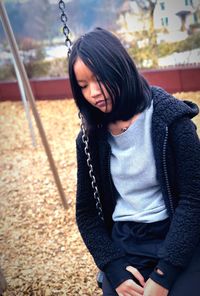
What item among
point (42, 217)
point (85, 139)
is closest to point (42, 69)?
point (42, 217)

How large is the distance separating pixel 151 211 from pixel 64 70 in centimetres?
281

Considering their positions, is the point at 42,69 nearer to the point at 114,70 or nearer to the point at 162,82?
the point at 162,82

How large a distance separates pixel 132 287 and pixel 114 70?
63 centimetres

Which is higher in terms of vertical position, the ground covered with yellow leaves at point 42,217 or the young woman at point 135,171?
the young woman at point 135,171

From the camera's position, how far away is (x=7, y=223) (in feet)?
8.22

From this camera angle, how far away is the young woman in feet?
3.26

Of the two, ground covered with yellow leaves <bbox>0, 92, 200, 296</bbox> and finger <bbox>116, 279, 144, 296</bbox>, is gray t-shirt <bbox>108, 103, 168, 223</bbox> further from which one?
ground covered with yellow leaves <bbox>0, 92, 200, 296</bbox>

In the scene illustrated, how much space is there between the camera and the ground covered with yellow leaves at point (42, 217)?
1883mm

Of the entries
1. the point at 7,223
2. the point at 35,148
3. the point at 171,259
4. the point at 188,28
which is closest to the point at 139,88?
the point at 171,259

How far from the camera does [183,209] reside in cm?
103

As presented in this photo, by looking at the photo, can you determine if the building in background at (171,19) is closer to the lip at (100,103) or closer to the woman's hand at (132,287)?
the lip at (100,103)

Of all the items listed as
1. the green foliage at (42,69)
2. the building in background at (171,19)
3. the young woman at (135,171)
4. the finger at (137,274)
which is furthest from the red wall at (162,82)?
the finger at (137,274)

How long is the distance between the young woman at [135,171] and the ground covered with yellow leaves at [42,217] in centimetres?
63

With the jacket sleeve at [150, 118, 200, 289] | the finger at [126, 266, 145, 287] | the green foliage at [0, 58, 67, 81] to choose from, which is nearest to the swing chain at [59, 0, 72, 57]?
the jacket sleeve at [150, 118, 200, 289]
